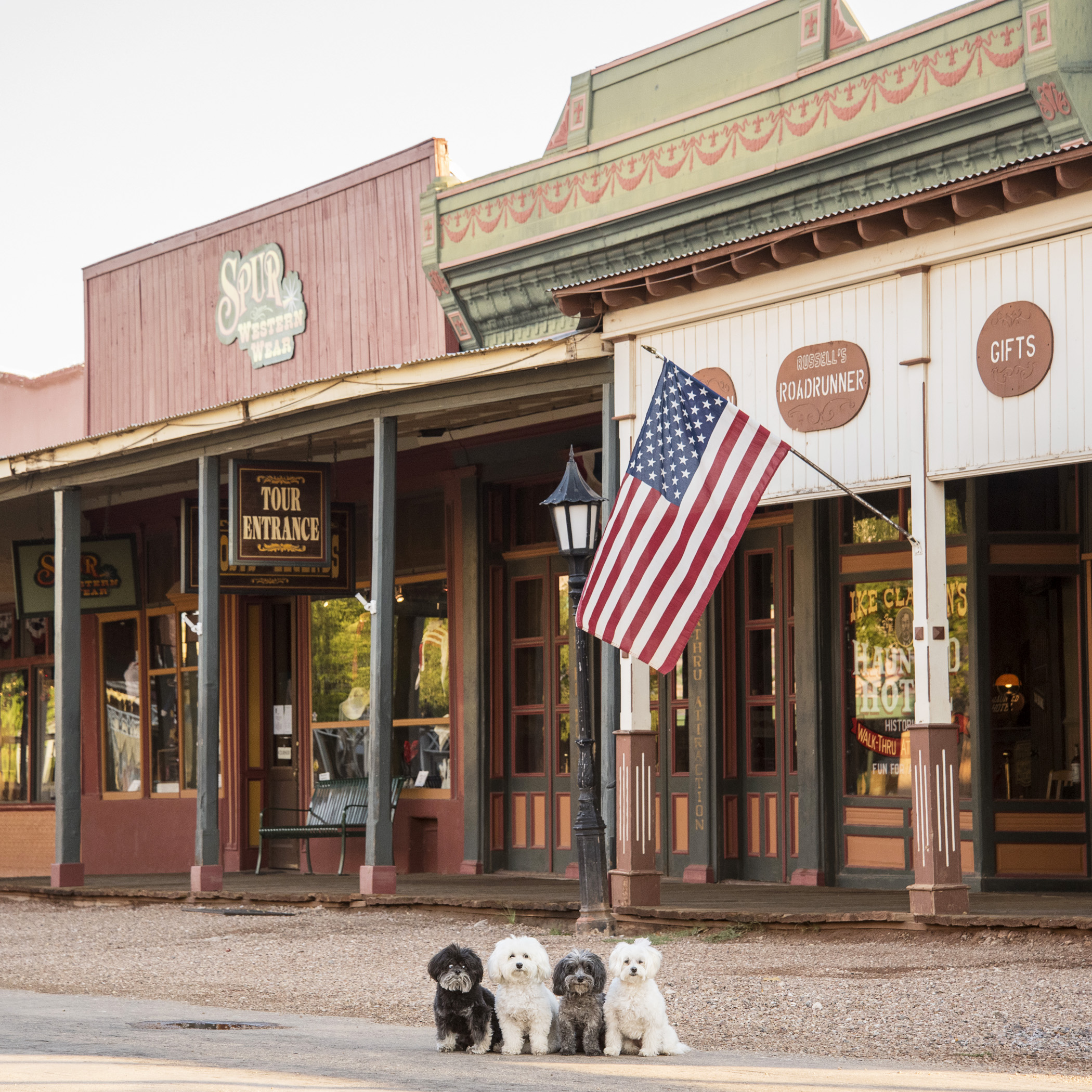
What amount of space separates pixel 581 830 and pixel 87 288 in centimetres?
1184

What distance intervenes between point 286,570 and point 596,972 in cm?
885

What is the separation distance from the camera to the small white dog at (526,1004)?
7.02 meters

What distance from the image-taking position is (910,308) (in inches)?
413

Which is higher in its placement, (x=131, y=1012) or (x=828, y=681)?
(x=828, y=681)

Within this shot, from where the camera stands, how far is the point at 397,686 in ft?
55.7

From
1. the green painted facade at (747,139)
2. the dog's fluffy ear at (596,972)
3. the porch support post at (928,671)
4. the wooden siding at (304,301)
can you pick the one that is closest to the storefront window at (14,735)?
the wooden siding at (304,301)

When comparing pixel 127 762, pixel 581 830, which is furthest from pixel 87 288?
pixel 581 830

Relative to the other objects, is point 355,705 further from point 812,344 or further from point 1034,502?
point 812,344

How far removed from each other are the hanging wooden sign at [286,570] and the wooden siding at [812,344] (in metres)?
4.54

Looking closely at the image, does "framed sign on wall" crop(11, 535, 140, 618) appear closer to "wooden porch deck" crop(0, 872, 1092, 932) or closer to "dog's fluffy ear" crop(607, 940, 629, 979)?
"wooden porch deck" crop(0, 872, 1092, 932)

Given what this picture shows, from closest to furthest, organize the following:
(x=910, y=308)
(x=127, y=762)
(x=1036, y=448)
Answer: (x=1036, y=448) < (x=910, y=308) < (x=127, y=762)

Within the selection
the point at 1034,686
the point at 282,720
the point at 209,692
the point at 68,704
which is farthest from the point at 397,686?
the point at 1034,686

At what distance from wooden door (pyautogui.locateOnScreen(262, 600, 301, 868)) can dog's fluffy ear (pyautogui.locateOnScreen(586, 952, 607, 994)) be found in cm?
1137

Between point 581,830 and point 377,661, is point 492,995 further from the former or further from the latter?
point 377,661
